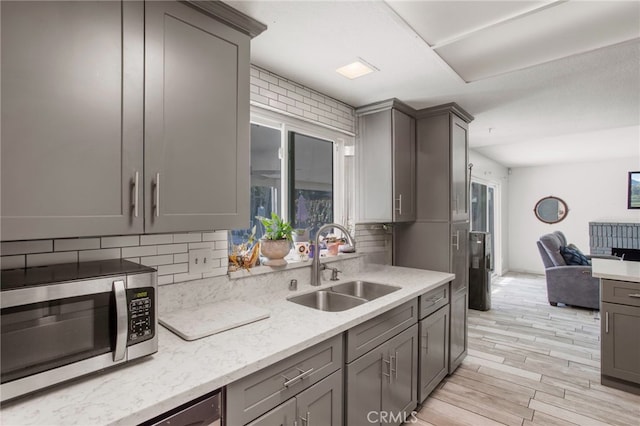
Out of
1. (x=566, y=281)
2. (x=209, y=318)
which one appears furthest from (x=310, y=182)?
(x=566, y=281)

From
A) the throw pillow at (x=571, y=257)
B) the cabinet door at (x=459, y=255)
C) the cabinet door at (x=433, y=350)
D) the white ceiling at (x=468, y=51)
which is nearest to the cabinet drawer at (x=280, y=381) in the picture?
the cabinet door at (x=433, y=350)

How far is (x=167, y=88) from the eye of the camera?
1223 millimetres

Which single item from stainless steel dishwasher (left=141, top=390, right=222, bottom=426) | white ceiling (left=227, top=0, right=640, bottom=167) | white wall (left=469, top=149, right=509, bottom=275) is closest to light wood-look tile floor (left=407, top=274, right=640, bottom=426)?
stainless steel dishwasher (left=141, top=390, right=222, bottom=426)

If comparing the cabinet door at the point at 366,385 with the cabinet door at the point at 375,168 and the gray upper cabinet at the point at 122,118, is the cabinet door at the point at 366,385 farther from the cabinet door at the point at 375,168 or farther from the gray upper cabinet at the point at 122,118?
the cabinet door at the point at 375,168

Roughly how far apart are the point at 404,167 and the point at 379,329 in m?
1.50

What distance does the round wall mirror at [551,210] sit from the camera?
6980 mm

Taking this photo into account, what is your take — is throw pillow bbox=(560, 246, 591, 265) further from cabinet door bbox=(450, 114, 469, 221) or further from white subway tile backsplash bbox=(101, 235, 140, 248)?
white subway tile backsplash bbox=(101, 235, 140, 248)

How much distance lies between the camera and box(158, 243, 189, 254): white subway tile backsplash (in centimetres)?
158

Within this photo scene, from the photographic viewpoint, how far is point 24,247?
46.4 inches

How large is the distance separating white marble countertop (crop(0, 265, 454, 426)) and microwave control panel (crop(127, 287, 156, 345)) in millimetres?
102

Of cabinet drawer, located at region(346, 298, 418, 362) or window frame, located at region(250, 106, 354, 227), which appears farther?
window frame, located at region(250, 106, 354, 227)

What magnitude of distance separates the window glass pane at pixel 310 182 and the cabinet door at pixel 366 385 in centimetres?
110

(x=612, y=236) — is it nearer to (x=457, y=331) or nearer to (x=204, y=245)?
(x=457, y=331)

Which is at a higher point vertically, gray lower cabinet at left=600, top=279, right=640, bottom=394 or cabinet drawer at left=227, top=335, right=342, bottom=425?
cabinet drawer at left=227, top=335, right=342, bottom=425
